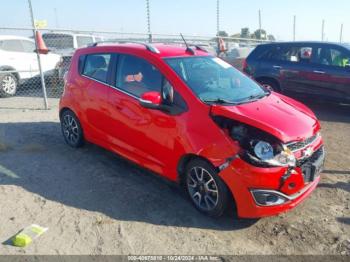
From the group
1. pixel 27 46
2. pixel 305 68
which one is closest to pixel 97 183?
pixel 305 68

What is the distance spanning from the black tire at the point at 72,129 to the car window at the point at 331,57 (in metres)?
5.87

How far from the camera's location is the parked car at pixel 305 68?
8.16 meters

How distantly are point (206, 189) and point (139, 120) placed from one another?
4.03ft

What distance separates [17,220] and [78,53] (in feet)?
9.74

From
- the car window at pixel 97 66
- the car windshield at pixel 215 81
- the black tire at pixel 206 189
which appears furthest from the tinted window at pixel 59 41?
the black tire at pixel 206 189

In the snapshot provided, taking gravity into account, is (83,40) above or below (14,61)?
above

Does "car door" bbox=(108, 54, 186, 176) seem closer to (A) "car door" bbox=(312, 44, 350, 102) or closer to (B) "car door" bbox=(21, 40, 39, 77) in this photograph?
(A) "car door" bbox=(312, 44, 350, 102)

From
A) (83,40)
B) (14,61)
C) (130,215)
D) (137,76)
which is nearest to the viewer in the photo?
(130,215)

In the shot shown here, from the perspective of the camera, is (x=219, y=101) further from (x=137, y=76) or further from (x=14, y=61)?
(x=14, y=61)

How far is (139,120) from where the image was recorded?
4.41 meters

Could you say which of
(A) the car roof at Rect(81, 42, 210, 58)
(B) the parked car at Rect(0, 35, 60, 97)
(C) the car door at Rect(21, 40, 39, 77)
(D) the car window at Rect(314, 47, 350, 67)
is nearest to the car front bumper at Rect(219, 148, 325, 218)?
(A) the car roof at Rect(81, 42, 210, 58)

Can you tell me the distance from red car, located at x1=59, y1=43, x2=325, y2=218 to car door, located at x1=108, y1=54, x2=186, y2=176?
0.01 meters

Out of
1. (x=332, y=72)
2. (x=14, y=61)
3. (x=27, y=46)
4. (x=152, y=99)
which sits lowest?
(x=332, y=72)

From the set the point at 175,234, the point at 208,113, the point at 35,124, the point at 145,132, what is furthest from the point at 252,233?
the point at 35,124
